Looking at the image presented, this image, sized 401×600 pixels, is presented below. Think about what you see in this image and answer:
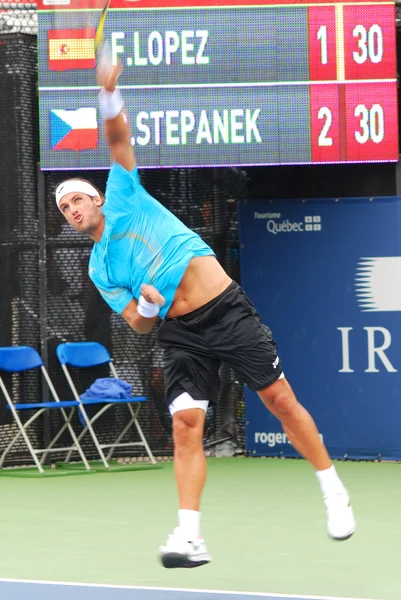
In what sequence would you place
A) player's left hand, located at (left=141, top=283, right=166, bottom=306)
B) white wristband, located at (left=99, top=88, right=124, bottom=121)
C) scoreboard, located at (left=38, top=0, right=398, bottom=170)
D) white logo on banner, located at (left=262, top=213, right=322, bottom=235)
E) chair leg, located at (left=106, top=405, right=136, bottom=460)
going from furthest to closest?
white logo on banner, located at (left=262, top=213, right=322, bottom=235)
chair leg, located at (left=106, top=405, right=136, bottom=460)
scoreboard, located at (left=38, top=0, right=398, bottom=170)
white wristband, located at (left=99, top=88, right=124, bottom=121)
player's left hand, located at (left=141, top=283, right=166, bottom=306)

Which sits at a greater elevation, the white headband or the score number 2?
the score number 2

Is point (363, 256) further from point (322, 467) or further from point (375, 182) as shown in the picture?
point (322, 467)

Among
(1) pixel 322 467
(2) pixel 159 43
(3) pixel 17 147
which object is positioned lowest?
(1) pixel 322 467

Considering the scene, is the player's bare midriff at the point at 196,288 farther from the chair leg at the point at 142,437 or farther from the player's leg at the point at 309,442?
the chair leg at the point at 142,437

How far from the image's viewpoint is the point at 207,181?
1016cm

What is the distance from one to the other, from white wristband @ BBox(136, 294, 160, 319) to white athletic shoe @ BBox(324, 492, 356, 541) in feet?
3.16

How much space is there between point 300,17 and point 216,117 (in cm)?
87

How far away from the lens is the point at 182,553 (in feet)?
15.3

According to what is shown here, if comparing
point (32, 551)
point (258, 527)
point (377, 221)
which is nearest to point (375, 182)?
point (377, 221)

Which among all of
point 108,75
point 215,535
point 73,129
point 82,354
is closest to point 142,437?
point 82,354

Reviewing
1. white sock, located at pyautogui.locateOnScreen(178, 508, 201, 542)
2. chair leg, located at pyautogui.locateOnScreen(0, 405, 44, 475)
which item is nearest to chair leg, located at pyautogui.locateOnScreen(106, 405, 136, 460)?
chair leg, located at pyautogui.locateOnScreen(0, 405, 44, 475)

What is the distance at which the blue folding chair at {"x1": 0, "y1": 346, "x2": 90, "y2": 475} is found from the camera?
30.0ft

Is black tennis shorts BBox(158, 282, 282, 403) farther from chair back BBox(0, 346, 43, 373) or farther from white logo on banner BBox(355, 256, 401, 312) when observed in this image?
white logo on banner BBox(355, 256, 401, 312)

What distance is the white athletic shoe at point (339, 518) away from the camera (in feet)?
16.1
